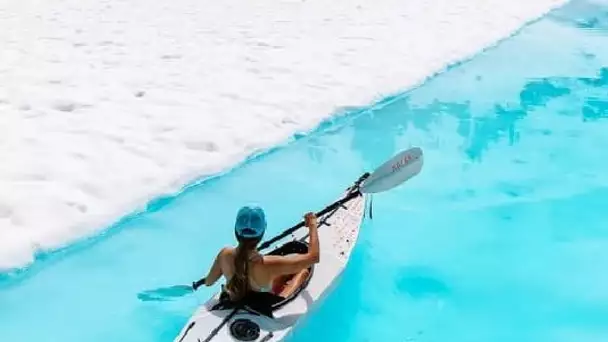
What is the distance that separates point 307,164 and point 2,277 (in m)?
2.73

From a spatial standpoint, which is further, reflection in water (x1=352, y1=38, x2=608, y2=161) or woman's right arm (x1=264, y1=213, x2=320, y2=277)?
reflection in water (x1=352, y1=38, x2=608, y2=161)

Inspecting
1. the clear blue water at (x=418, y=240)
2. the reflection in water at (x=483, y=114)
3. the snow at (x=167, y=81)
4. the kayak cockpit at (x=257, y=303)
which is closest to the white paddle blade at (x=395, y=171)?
the clear blue water at (x=418, y=240)

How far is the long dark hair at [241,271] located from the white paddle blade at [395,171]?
1514 mm

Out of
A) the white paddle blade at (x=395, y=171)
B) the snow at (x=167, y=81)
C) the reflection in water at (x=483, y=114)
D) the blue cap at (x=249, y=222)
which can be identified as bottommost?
the reflection in water at (x=483, y=114)

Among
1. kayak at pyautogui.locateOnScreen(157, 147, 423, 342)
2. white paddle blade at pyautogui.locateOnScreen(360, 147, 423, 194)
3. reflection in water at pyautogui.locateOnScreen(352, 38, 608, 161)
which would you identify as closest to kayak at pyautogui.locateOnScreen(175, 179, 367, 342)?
kayak at pyautogui.locateOnScreen(157, 147, 423, 342)

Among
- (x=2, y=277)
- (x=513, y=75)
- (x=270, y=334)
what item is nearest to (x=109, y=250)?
(x=2, y=277)

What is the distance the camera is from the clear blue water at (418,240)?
4.57m

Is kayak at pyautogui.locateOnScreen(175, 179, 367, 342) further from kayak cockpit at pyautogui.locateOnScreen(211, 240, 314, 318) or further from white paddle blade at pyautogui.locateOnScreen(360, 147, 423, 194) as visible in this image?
white paddle blade at pyautogui.locateOnScreen(360, 147, 423, 194)

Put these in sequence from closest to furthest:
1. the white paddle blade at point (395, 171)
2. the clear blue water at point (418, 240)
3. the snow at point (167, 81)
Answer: the clear blue water at point (418, 240)
the white paddle blade at point (395, 171)
the snow at point (167, 81)

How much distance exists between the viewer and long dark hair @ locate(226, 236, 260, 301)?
381 centimetres

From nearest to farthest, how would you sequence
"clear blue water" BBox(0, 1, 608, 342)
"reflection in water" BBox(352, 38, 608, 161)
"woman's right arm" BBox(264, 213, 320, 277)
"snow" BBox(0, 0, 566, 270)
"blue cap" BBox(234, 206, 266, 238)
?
"blue cap" BBox(234, 206, 266, 238) → "woman's right arm" BBox(264, 213, 320, 277) → "clear blue water" BBox(0, 1, 608, 342) → "snow" BBox(0, 0, 566, 270) → "reflection in water" BBox(352, 38, 608, 161)

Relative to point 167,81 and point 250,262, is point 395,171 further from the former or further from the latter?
point 167,81

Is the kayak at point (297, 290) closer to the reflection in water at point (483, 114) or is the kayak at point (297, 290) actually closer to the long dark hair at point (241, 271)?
the long dark hair at point (241, 271)

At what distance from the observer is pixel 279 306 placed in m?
4.06
